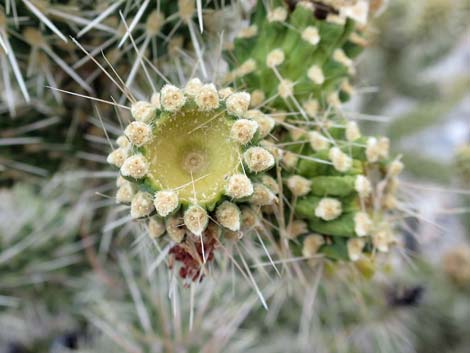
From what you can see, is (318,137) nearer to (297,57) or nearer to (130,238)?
(297,57)

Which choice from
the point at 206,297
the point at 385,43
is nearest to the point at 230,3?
the point at 206,297

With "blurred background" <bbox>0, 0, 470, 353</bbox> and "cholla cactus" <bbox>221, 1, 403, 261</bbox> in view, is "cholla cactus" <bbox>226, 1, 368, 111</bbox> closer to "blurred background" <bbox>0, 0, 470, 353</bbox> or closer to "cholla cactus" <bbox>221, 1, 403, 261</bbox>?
"cholla cactus" <bbox>221, 1, 403, 261</bbox>

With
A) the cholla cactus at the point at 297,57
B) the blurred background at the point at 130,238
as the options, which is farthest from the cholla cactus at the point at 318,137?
the blurred background at the point at 130,238

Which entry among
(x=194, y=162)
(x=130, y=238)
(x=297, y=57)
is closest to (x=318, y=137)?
(x=297, y=57)

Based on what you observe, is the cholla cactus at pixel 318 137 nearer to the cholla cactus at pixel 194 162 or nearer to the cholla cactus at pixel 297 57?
the cholla cactus at pixel 297 57

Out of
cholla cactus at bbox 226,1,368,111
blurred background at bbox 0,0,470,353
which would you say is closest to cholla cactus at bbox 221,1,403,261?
cholla cactus at bbox 226,1,368,111

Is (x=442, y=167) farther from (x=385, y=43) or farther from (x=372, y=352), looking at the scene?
(x=372, y=352)
